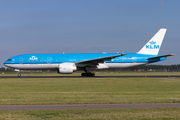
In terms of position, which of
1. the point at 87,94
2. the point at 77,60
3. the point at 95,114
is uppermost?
the point at 77,60

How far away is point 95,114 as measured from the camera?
9234 mm

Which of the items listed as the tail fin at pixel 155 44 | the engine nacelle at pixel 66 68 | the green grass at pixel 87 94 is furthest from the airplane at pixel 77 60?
the green grass at pixel 87 94

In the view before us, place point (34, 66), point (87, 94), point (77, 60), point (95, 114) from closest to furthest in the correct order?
point (95, 114) < point (87, 94) < point (77, 60) < point (34, 66)

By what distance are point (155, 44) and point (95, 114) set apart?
35.2 metres

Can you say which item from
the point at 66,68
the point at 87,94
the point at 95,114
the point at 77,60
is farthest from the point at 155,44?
the point at 95,114

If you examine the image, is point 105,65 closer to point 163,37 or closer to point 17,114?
point 163,37

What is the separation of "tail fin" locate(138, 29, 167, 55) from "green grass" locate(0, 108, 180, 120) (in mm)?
32900

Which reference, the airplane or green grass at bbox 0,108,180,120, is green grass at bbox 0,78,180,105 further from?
the airplane

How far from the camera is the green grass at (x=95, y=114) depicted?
8586 millimetres

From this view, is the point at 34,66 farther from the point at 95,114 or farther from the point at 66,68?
the point at 95,114

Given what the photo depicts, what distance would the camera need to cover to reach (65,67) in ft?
120

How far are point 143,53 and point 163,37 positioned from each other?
4804 millimetres

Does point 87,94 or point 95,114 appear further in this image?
point 87,94

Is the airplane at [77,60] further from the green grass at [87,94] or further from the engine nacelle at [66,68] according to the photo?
the green grass at [87,94]
